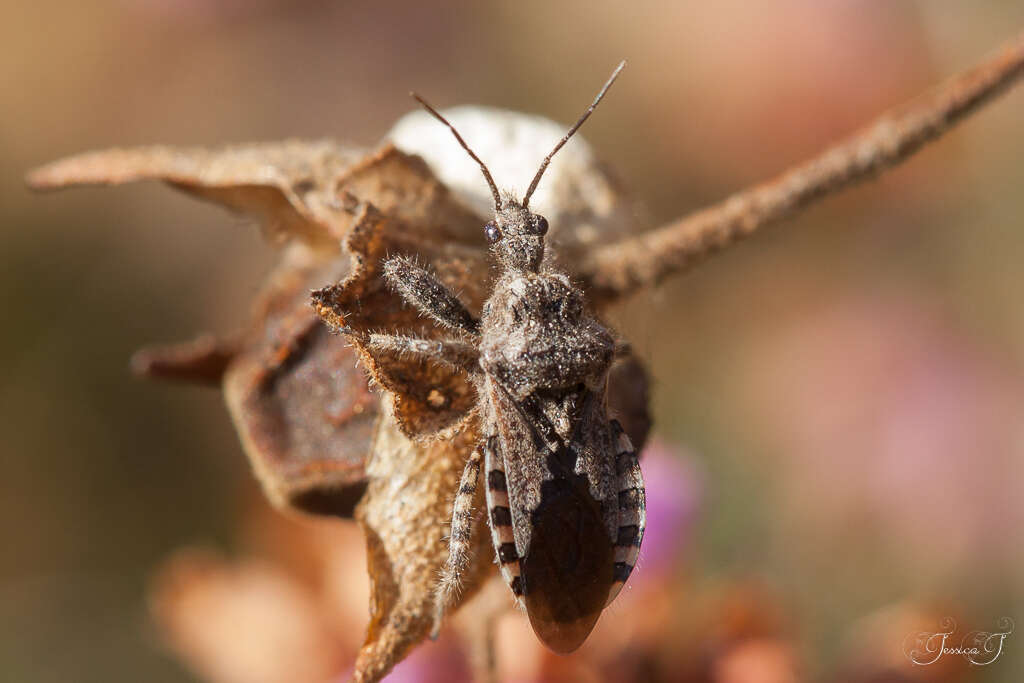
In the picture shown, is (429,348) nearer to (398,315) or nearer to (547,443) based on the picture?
(398,315)

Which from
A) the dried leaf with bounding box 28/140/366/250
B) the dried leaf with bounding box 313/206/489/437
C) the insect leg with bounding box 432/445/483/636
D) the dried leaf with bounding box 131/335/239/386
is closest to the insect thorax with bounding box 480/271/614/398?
the dried leaf with bounding box 313/206/489/437

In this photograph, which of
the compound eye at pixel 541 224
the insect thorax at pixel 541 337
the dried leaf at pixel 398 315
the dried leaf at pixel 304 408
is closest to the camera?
the dried leaf at pixel 398 315

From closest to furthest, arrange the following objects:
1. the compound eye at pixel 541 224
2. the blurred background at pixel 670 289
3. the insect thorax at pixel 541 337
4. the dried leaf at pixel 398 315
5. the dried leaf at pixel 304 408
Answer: the dried leaf at pixel 398 315
the dried leaf at pixel 304 408
the insect thorax at pixel 541 337
the compound eye at pixel 541 224
the blurred background at pixel 670 289

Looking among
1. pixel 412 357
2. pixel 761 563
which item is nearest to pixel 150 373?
pixel 412 357

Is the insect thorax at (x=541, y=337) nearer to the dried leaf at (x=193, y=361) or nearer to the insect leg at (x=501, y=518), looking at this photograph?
the insect leg at (x=501, y=518)

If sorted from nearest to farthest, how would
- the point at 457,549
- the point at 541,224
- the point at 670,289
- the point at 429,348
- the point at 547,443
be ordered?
1. the point at 457,549
2. the point at 429,348
3. the point at 547,443
4. the point at 541,224
5. the point at 670,289

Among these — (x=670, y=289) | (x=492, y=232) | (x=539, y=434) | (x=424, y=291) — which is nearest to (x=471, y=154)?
(x=492, y=232)

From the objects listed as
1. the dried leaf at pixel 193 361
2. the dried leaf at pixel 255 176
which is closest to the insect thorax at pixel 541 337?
the dried leaf at pixel 255 176

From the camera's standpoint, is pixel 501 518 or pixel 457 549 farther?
pixel 501 518
